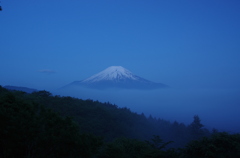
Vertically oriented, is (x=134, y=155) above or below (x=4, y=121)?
below

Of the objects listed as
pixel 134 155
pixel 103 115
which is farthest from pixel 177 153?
pixel 103 115

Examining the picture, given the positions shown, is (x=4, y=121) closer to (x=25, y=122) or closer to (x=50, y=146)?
(x=25, y=122)

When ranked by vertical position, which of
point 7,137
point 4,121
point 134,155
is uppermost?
point 4,121

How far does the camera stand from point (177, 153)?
23.9 ft

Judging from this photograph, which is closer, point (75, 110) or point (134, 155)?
point (134, 155)

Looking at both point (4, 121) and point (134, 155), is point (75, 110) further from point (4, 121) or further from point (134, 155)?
point (4, 121)

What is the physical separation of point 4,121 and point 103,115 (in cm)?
2424

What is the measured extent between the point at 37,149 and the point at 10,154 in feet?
2.17

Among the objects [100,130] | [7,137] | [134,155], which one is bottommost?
[100,130]

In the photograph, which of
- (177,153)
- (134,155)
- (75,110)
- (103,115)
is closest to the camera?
(177,153)

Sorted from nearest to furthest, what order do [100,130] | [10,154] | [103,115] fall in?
[10,154] < [100,130] < [103,115]

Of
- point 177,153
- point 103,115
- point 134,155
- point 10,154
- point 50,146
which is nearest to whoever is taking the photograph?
point 10,154

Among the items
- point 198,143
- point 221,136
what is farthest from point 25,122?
point 221,136

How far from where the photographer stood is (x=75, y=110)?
26344 mm
